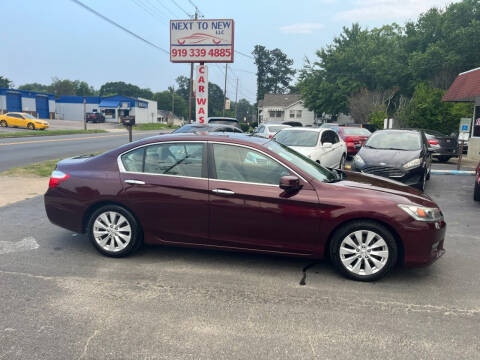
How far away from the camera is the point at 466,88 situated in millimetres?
17172

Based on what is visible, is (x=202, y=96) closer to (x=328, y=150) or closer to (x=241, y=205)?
(x=328, y=150)

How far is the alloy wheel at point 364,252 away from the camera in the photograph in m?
4.34

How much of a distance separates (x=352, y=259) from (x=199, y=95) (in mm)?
12281

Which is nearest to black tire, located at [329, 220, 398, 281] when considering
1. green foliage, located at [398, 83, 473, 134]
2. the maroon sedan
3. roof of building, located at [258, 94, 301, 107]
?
the maroon sedan

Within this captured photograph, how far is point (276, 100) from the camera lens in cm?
7675

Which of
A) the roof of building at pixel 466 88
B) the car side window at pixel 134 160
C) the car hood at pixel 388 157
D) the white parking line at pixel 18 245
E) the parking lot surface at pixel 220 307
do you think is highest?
the roof of building at pixel 466 88

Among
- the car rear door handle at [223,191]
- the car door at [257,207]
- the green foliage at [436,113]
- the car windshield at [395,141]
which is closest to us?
the car door at [257,207]

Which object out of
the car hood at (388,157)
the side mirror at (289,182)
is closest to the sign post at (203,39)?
the car hood at (388,157)

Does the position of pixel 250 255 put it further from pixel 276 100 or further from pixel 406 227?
pixel 276 100

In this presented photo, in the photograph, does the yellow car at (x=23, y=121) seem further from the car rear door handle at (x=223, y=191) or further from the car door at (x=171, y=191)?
the car rear door handle at (x=223, y=191)

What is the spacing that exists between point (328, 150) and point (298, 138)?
2.88ft

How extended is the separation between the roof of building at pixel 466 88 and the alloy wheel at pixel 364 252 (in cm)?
1417

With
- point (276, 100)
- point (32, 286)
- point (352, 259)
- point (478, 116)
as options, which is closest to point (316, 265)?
point (352, 259)

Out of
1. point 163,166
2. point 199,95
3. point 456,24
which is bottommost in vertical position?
point 163,166
